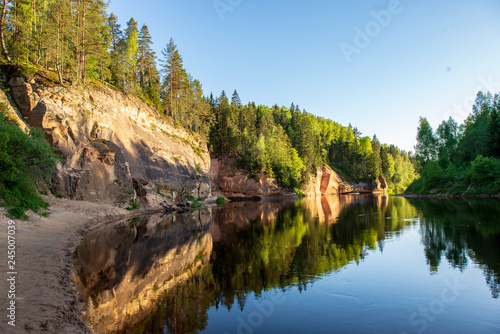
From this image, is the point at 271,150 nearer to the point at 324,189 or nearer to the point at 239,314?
the point at 324,189

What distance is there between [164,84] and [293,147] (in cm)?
5331

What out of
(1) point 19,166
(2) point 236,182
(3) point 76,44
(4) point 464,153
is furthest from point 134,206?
(4) point 464,153

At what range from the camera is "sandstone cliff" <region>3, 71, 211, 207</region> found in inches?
1126

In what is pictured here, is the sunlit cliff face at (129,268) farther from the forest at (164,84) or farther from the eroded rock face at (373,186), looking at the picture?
the eroded rock face at (373,186)

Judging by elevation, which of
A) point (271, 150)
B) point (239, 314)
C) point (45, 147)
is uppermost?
point (271, 150)

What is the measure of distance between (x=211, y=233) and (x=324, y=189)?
3245 inches

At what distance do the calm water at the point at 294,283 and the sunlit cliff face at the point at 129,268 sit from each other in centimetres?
5

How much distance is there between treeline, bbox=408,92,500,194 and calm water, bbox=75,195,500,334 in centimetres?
4128

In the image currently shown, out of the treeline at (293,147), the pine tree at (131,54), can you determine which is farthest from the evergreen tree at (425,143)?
the pine tree at (131,54)

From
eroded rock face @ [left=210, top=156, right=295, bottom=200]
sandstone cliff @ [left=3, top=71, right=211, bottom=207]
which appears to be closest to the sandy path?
sandstone cliff @ [left=3, top=71, right=211, bottom=207]

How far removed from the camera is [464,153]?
6675cm

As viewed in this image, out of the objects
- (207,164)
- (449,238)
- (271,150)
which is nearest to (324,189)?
(271,150)

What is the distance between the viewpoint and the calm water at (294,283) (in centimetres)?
795

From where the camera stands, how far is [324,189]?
327 feet
